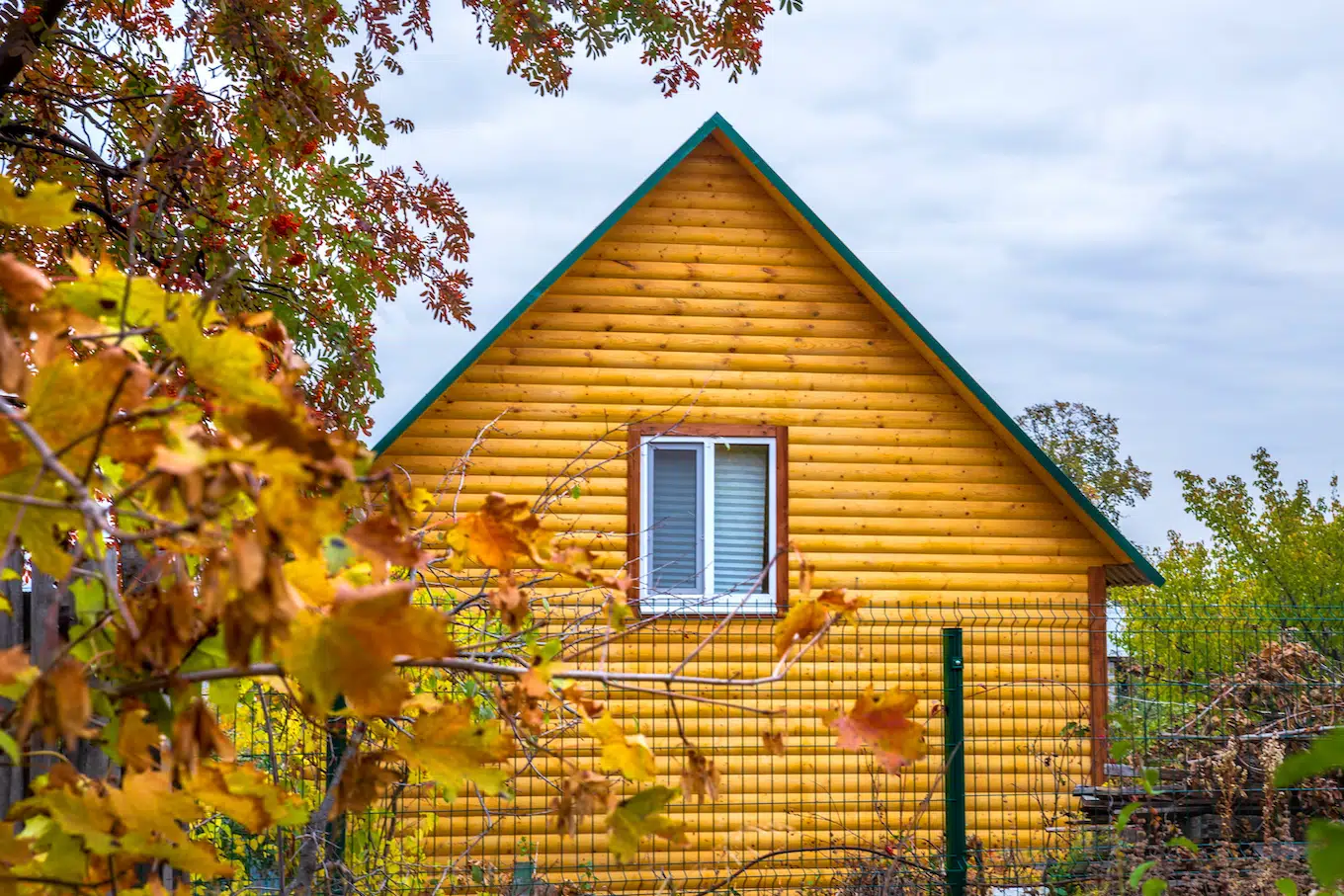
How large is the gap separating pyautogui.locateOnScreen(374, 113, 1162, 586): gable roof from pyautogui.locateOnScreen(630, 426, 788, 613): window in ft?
4.58

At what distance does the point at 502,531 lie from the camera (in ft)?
6.09

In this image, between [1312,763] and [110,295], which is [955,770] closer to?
[110,295]

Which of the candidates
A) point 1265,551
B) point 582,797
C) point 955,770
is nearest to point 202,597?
point 582,797

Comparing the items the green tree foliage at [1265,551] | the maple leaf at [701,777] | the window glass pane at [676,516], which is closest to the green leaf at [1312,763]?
the maple leaf at [701,777]

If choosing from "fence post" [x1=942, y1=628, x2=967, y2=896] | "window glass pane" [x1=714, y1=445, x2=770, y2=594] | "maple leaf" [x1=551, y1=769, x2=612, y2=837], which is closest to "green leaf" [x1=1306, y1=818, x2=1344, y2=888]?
"maple leaf" [x1=551, y1=769, x2=612, y2=837]

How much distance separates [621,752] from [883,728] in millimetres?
377

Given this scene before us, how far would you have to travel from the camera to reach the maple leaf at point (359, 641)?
102 centimetres

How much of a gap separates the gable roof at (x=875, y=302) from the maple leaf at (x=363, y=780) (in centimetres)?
733

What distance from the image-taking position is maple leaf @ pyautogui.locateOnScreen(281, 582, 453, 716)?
1.02 metres

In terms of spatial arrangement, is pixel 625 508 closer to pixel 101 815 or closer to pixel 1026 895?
pixel 1026 895

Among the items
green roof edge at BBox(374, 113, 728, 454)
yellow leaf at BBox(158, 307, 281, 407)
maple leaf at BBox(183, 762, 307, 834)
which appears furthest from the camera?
green roof edge at BBox(374, 113, 728, 454)

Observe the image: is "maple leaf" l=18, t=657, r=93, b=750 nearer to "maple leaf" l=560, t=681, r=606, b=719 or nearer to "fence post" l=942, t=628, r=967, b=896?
"maple leaf" l=560, t=681, r=606, b=719

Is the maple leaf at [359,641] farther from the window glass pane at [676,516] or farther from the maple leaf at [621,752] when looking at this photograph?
the window glass pane at [676,516]

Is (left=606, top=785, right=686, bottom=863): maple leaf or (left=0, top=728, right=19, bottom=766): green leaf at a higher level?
(left=0, top=728, right=19, bottom=766): green leaf
